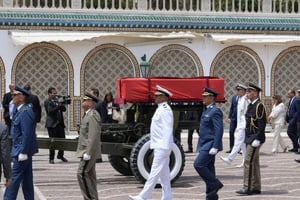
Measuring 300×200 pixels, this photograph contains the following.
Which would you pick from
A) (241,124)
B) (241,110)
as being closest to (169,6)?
(241,110)

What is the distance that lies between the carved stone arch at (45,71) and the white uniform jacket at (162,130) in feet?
45.2

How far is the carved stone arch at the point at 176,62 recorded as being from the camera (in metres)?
24.8

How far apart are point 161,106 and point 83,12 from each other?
1416cm

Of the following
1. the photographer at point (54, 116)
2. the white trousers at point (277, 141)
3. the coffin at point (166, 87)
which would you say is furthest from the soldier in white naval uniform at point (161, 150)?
the white trousers at point (277, 141)

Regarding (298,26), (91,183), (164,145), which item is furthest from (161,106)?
(298,26)

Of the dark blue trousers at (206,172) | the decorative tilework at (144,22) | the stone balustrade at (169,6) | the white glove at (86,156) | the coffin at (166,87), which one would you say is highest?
the stone balustrade at (169,6)

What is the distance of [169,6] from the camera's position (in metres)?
25.3

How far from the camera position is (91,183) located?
1005cm

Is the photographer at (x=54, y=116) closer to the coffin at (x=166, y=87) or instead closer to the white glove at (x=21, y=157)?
the coffin at (x=166, y=87)

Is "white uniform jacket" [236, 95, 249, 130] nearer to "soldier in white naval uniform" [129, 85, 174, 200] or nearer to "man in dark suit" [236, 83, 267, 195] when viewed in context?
"man in dark suit" [236, 83, 267, 195]

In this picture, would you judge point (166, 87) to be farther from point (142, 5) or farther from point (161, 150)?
point (142, 5)

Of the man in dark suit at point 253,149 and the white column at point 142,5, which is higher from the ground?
the white column at point 142,5

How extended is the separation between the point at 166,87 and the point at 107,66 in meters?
11.8

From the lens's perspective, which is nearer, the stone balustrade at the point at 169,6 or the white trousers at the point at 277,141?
the white trousers at the point at 277,141
